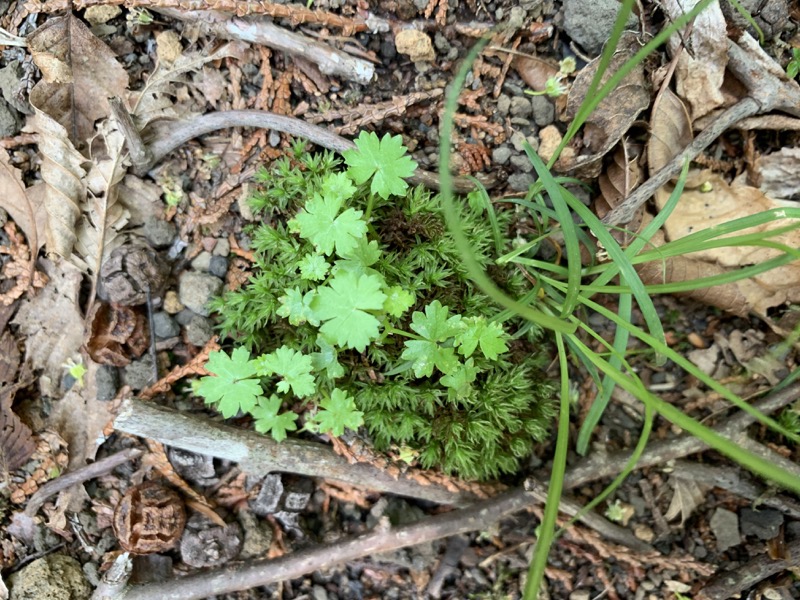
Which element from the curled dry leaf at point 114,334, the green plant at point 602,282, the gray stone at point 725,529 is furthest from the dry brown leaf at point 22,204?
the gray stone at point 725,529

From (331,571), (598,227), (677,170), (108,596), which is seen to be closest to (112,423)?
(108,596)

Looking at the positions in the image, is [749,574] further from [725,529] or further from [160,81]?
[160,81]

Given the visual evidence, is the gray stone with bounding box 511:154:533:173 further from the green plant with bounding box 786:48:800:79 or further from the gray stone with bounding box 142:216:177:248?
the gray stone with bounding box 142:216:177:248

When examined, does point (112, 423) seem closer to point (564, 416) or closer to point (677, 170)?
point (564, 416)

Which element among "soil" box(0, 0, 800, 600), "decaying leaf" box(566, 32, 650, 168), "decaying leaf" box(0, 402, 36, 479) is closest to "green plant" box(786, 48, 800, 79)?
"soil" box(0, 0, 800, 600)

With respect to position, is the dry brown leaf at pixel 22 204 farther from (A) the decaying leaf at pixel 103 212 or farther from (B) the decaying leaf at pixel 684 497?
(B) the decaying leaf at pixel 684 497

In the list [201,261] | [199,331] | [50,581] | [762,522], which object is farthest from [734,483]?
[50,581]
